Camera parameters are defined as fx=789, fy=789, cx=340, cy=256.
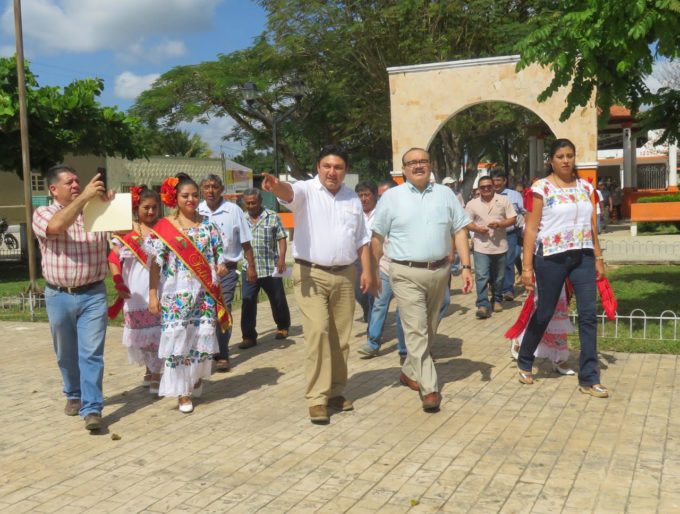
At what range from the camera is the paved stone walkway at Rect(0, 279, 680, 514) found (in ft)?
13.6

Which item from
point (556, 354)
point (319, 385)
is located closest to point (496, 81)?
point (556, 354)

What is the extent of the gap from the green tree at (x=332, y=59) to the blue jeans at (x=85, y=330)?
17897mm

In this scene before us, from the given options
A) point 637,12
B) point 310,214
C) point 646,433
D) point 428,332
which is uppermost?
point 637,12

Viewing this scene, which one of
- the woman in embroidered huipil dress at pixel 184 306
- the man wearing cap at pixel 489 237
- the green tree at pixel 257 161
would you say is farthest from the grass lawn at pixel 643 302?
the green tree at pixel 257 161

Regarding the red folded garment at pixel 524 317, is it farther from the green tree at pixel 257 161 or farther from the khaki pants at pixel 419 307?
the green tree at pixel 257 161

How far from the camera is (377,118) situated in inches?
1050

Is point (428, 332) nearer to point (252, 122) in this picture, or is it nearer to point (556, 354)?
point (556, 354)

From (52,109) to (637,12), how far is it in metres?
15.2

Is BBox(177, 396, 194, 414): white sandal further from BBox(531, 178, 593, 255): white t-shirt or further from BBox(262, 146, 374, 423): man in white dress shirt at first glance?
BBox(531, 178, 593, 255): white t-shirt

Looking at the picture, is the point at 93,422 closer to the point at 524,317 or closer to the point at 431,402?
the point at 431,402

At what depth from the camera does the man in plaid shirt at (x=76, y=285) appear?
553cm

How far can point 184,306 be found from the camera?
234 inches

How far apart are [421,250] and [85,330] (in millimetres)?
2482

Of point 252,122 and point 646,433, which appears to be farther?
point 252,122
